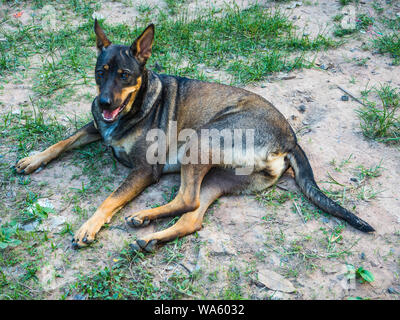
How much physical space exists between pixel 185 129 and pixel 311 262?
198 cm

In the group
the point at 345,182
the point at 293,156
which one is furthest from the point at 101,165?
the point at 345,182

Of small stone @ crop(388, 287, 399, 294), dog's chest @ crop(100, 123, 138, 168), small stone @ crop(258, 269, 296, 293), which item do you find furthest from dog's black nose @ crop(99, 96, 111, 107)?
small stone @ crop(388, 287, 399, 294)

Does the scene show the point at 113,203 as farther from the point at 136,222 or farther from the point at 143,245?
the point at 143,245

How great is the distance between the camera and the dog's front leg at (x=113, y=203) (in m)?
3.36

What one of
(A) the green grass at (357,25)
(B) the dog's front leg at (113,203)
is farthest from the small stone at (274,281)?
(A) the green grass at (357,25)

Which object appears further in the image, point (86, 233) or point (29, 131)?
point (29, 131)

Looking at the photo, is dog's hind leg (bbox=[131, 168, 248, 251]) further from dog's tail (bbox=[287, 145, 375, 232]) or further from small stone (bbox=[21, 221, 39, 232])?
small stone (bbox=[21, 221, 39, 232])

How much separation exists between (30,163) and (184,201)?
191 cm

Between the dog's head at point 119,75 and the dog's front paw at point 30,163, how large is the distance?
105 cm

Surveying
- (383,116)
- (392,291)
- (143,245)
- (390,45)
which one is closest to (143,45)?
(143,245)

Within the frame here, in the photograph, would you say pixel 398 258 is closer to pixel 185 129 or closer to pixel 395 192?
pixel 395 192

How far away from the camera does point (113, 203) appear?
3.65m

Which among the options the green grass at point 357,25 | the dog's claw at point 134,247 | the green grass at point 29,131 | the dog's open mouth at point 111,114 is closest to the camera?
the dog's claw at point 134,247

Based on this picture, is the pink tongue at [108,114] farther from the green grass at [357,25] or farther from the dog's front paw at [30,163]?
the green grass at [357,25]
